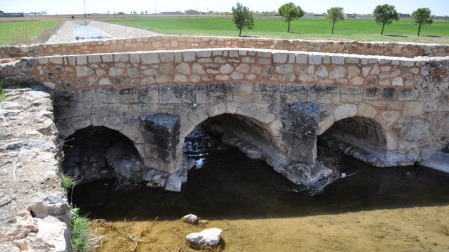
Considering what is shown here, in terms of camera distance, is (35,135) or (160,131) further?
(160,131)

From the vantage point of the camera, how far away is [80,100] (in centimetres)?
627

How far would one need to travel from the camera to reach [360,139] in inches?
322

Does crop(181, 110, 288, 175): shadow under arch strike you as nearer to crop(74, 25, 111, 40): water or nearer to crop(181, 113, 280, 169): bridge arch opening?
crop(181, 113, 280, 169): bridge arch opening

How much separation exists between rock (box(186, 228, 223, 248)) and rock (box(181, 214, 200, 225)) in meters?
0.48

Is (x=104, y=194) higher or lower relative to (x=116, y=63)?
lower

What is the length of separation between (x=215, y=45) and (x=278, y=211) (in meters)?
6.20

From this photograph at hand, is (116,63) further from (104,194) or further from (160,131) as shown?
(104,194)

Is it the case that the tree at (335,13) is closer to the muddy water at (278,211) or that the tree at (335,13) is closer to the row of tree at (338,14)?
the row of tree at (338,14)

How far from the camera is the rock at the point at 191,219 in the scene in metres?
5.62

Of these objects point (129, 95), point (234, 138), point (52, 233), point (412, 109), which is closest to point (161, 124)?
point (129, 95)

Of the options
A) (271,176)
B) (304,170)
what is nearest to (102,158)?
(271,176)

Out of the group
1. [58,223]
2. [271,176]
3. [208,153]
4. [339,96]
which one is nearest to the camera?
[58,223]

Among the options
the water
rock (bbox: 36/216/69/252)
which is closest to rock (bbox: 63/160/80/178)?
rock (bbox: 36/216/69/252)

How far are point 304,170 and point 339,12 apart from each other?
35478 mm
